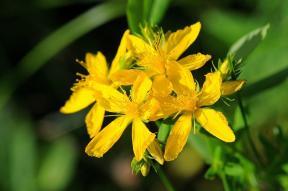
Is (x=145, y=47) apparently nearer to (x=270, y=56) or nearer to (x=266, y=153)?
(x=266, y=153)

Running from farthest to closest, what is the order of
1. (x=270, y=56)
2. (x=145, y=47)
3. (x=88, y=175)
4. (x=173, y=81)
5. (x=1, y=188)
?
(x=88, y=175), (x=1, y=188), (x=270, y=56), (x=145, y=47), (x=173, y=81)

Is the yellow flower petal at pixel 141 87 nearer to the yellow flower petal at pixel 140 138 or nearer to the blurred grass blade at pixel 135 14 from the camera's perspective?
the yellow flower petal at pixel 140 138

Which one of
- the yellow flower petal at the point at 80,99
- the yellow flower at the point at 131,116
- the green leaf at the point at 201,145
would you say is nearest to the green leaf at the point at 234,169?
the green leaf at the point at 201,145

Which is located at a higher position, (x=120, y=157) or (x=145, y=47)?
(x=145, y=47)

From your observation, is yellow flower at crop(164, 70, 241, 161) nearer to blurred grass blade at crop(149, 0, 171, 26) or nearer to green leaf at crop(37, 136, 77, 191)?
blurred grass blade at crop(149, 0, 171, 26)

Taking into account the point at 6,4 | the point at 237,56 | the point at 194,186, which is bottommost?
the point at 194,186

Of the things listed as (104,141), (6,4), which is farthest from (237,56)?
(6,4)
